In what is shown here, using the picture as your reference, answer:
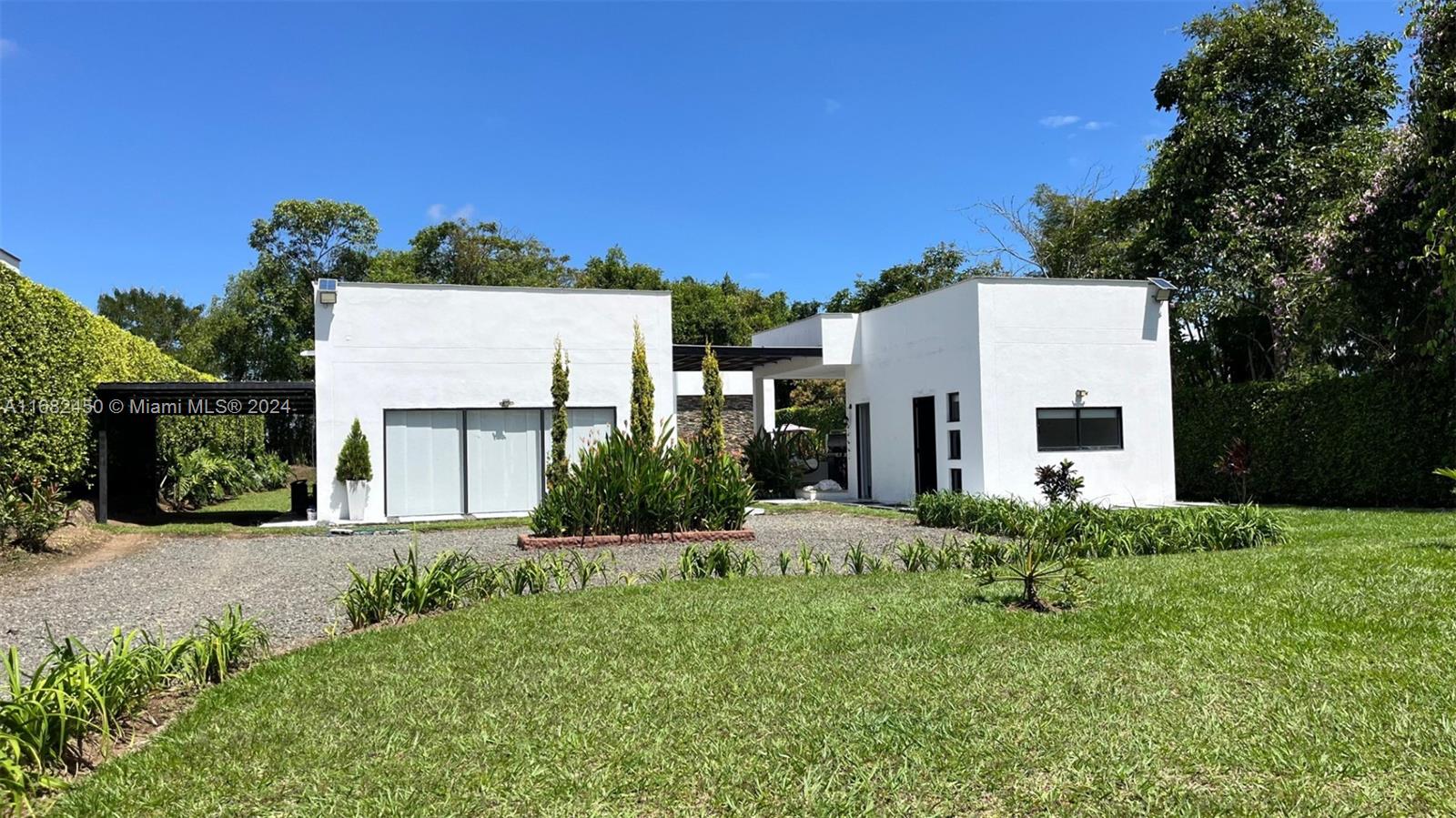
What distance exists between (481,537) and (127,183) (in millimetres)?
14393

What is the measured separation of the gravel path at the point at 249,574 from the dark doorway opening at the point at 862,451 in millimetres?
4474

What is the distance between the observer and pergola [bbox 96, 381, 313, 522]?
1493 cm

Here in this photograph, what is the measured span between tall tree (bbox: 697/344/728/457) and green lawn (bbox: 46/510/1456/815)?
677cm

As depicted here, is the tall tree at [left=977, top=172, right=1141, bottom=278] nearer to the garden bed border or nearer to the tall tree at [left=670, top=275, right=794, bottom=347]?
the tall tree at [left=670, top=275, right=794, bottom=347]

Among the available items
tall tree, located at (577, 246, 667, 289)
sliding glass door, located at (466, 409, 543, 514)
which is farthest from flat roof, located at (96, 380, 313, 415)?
tall tree, located at (577, 246, 667, 289)

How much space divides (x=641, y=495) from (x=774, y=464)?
26.0 feet

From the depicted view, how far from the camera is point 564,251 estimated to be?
135 feet

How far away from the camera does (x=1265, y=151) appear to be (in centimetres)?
1898

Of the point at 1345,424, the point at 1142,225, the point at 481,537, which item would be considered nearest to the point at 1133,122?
the point at 1142,225

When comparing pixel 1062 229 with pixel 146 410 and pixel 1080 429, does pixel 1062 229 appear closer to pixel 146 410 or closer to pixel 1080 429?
pixel 1080 429

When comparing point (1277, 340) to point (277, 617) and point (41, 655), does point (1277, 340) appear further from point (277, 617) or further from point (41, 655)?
point (41, 655)

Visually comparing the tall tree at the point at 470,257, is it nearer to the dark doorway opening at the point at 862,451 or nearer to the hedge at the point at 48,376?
the dark doorway opening at the point at 862,451

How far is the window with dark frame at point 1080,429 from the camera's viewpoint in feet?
51.5

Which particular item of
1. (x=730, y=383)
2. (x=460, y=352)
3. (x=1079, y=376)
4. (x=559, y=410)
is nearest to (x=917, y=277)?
(x=730, y=383)
